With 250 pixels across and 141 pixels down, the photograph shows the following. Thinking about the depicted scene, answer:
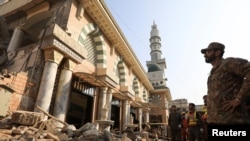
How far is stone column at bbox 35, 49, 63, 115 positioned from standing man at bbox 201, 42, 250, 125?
16.6 feet

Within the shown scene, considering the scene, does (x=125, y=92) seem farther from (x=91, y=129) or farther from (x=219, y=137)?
(x=219, y=137)

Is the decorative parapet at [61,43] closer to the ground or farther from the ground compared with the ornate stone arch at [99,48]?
closer to the ground

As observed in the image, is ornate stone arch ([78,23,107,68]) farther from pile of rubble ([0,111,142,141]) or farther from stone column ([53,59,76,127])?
pile of rubble ([0,111,142,141])

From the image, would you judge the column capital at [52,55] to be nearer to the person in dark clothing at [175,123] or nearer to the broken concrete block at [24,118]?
the broken concrete block at [24,118]

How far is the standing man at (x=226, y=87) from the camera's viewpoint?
2.19m

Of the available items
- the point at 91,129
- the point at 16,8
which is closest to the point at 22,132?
the point at 91,129

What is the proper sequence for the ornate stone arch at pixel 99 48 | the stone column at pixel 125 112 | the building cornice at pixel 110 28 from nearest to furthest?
1. the building cornice at pixel 110 28
2. the ornate stone arch at pixel 99 48
3. the stone column at pixel 125 112

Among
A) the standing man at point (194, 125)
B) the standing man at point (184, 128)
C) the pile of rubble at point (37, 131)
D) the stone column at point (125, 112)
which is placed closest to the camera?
the pile of rubble at point (37, 131)

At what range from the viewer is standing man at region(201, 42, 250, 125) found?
7.18 feet

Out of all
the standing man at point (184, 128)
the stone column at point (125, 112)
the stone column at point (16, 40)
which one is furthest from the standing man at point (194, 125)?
the stone column at point (16, 40)

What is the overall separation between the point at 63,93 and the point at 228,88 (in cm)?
575

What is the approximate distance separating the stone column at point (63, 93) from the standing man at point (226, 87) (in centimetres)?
533

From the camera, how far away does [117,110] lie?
13875 mm

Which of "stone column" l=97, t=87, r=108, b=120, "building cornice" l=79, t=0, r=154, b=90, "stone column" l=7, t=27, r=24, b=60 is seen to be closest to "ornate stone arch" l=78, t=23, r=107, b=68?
"building cornice" l=79, t=0, r=154, b=90
